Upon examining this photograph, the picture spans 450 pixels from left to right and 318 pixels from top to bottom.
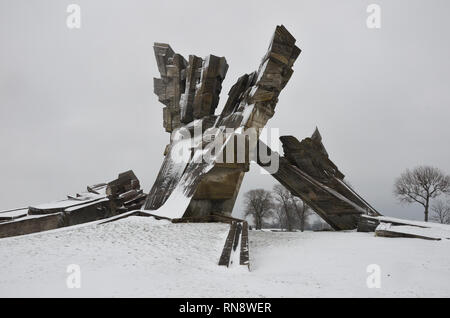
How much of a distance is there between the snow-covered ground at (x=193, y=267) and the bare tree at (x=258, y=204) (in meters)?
27.1

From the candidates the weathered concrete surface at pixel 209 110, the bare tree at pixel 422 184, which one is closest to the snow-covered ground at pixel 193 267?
the weathered concrete surface at pixel 209 110

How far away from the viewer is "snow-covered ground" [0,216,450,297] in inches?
114

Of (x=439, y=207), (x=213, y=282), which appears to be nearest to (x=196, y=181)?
(x=213, y=282)

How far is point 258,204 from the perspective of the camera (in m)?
33.6

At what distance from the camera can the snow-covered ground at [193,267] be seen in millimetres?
2902

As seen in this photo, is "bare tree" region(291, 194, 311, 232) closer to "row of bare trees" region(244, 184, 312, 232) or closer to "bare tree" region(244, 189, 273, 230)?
"row of bare trees" region(244, 184, 312, 232)

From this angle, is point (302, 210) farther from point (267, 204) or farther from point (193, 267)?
point (193, 267)

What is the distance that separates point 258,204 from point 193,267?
30474 mm

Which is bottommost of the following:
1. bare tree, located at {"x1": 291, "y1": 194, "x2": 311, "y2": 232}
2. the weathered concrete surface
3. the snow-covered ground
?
bare tree, located at {"x1": 291, "y1": 194, "x2": 311, "y2": 232}

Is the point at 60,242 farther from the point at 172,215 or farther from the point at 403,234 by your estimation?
the point at 403,234

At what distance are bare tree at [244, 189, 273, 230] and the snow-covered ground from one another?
27.1 metres

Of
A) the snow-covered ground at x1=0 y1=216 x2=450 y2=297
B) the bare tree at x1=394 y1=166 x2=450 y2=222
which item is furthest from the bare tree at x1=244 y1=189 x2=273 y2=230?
the snow-covered ground at x1=0 y1=216 x2=450 y2=297

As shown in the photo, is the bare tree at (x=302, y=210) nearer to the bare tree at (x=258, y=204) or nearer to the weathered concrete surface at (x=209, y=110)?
the bare tree at (x=258, y=204)

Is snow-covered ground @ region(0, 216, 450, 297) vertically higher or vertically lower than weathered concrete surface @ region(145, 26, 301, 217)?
lower
